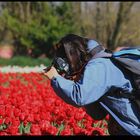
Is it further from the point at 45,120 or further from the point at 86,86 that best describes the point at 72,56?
the point at 45,120

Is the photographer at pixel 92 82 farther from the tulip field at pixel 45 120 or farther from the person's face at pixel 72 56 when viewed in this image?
the tulip field at pixel 45 120

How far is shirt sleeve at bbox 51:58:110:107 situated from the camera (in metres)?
4.40

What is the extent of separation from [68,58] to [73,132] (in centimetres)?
118

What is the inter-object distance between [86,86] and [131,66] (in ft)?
1.27

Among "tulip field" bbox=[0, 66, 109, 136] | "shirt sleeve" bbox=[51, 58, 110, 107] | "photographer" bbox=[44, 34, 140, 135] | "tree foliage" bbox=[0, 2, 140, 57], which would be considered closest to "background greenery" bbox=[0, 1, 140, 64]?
"tree foliage" bbox=[0, 2, 140, 57]

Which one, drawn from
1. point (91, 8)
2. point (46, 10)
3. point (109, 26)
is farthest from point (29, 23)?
point (91, 8)

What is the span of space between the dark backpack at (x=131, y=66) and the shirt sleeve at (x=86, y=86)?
0.48 feet

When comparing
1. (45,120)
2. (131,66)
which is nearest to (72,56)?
(131,66)

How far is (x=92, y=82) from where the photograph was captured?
438 cm

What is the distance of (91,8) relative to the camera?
4919 cm

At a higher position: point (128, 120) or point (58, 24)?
point (58, 24)

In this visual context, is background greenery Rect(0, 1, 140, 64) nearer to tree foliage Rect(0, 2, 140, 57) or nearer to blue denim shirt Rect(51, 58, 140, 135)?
tree foliage Rect(0, 2, 140, 57)

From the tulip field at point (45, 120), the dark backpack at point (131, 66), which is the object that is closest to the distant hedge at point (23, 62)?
the tulip field at point (45, 120)
